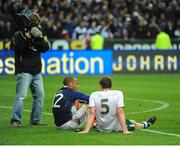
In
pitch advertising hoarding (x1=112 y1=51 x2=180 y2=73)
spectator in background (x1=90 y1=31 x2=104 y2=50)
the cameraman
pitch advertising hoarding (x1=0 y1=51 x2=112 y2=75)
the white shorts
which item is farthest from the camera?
spectator in background (x1=90 y1=31 x2=104 y2=50)

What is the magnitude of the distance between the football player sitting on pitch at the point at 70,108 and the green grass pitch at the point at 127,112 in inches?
11.4

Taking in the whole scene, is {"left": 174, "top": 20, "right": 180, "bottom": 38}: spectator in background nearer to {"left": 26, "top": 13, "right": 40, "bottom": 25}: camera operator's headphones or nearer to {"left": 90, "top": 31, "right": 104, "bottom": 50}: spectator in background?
{"left": 90, "top": 31, "right": 104, "bottom": 50}: spectator in background

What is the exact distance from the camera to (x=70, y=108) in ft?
48.9

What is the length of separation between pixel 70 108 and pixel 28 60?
5.29ft

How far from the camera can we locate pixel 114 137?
13820 mm

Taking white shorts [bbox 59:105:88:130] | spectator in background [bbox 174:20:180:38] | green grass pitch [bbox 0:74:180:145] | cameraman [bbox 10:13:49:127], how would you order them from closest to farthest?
green grass pitch [bbox 0:74:180:145]
white shorts [bbox 59:105:88:130]
cameraman [bbox 10:13:49:127]
spectator in background [bbox 174:20:180:38]

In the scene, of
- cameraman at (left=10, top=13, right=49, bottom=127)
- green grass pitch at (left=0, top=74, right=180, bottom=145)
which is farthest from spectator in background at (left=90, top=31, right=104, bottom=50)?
cameraman at (left=10, top=13, right=49, bottom=127)

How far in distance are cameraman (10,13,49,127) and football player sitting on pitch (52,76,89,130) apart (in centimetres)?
94

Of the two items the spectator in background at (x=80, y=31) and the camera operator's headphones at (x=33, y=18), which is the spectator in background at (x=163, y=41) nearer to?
the spectator in background at (x=80, y=31)

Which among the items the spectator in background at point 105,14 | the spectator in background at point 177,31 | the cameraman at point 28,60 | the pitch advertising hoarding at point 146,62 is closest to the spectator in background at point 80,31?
the spectator in background at point 105,14

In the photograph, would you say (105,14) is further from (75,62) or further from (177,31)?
(75,62)

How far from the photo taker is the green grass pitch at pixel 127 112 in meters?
13.6

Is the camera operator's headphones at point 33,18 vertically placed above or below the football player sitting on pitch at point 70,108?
above

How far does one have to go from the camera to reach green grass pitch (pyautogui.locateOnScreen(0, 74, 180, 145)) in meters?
13.6
